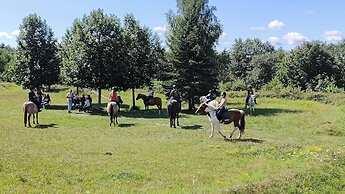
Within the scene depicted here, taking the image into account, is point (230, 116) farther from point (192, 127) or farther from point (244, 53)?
point (244, 53)

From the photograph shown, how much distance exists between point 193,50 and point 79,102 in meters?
12.8

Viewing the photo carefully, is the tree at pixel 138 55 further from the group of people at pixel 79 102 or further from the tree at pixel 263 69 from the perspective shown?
the tree at pixel 263 69

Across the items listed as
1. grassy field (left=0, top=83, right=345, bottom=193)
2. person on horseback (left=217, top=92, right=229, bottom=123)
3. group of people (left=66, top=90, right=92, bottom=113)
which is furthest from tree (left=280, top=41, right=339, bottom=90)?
person on horseback (left=217, top=92, right=229, bottom=123)

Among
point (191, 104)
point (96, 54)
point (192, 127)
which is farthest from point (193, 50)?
point (192, 127)

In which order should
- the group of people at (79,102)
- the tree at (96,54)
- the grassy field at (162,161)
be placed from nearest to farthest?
the grassy field at (162,161)
the group of people at (79,102)
the tree at (96,54)

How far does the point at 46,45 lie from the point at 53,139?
29.0 metres

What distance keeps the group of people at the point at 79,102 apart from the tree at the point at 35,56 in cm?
840

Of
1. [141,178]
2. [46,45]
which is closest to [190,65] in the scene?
[46,45]

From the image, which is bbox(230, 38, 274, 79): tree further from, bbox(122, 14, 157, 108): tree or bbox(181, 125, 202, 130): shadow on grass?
bbox(181, 125, 202, 130): shadow on grass

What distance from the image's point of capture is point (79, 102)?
Result: 40250mm

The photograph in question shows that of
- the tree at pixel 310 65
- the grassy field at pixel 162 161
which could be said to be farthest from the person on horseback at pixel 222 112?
the tree at pixel 310 65

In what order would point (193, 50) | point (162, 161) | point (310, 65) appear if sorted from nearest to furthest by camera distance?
point (162, 161)
point (193, 50)
point (310, 65)

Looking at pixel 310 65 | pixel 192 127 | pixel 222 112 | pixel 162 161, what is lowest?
pixel 162 161

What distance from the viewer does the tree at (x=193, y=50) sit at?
138 ft
